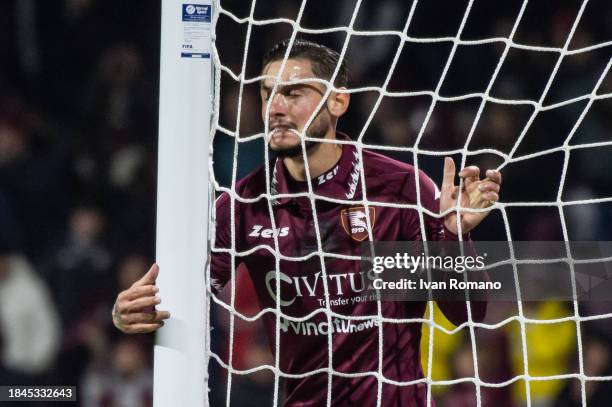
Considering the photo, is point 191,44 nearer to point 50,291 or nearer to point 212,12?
point 212,12

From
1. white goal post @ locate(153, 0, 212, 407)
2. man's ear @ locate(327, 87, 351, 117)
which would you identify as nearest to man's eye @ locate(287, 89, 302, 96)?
man's ear @ locate(327, 87, 351, 117)

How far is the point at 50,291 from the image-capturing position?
375 centimetres

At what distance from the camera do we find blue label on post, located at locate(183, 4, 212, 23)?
62.1 inches

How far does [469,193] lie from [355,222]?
1.19 feet

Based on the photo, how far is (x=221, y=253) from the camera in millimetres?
2057

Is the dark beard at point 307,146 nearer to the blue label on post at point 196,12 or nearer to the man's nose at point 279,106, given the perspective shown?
the man's nose at point 279,106

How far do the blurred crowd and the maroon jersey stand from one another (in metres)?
1.06

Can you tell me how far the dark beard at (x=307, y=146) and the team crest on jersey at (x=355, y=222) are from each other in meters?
0.16

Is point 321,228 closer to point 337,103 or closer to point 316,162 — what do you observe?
point 316,162

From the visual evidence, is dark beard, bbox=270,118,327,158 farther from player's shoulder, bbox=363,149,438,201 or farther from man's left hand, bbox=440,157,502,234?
man's left hand, bbox=440,157,502,234

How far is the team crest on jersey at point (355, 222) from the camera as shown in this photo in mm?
2088

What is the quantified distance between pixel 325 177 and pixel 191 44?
2.09ft

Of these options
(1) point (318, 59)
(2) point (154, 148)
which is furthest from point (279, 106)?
(2) point (154, 148)

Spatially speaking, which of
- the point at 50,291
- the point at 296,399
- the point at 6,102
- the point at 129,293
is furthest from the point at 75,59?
the point at 129,293
